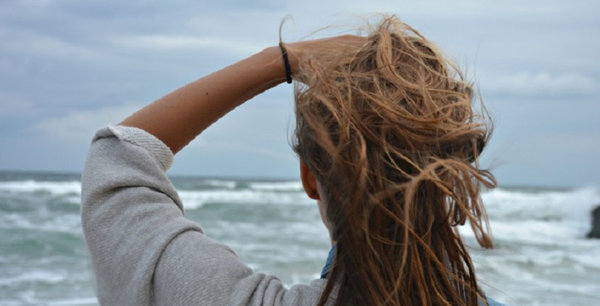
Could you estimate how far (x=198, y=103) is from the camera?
1.04 m

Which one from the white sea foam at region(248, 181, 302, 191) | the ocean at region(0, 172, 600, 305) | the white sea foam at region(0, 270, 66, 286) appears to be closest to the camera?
the ocean at region(0, 172, 600, 305)

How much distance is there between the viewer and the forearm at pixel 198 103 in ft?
3.43

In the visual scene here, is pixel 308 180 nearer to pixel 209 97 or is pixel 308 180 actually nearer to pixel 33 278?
pixel 209 97

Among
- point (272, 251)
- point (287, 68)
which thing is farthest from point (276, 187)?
point (287, 68)

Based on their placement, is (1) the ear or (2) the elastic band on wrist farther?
(2) the elastic band on wrist

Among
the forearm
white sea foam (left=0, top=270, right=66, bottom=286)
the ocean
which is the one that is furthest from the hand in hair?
white sea foam (left=0, top=270, right=66, bottom=286)

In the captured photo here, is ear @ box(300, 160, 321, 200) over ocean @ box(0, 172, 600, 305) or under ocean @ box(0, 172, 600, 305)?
over

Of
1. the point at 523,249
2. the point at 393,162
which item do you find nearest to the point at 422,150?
the point at 393,162

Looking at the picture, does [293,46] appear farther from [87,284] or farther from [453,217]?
[87,284]

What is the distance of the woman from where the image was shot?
846 mm

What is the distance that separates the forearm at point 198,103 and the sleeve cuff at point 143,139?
25 millimetres

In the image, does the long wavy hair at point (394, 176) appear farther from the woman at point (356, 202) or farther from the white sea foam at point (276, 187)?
the white sea foam at point (276, 187)

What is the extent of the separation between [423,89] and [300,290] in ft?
1.04

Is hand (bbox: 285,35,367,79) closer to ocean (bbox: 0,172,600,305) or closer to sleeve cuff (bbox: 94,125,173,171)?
sleeve cuff (bbox: 94,125,173,171)
